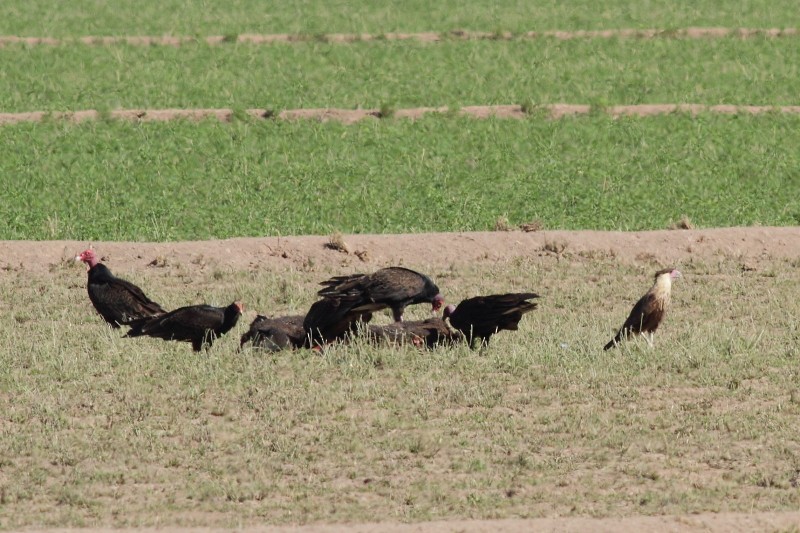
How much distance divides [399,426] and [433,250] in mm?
7716

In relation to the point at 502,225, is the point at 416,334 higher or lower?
lower

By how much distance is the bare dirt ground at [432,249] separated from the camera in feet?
62.1

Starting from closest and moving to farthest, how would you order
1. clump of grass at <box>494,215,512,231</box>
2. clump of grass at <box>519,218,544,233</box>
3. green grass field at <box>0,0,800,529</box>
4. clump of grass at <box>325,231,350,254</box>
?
1. green grass field at <box>0,0,800,529</box>
2. clump of grass at <box>325,231,350,254</box>
3. clump of grass at <box>519,218,544,233</box>
4. clump of grass at <box>494,215,512,231</box>

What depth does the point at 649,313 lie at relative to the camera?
14273mm

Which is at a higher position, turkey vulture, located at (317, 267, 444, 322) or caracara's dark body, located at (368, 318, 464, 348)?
turkey vulture, located at (317, 267, 444, 322)

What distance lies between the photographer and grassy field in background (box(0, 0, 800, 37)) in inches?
1457

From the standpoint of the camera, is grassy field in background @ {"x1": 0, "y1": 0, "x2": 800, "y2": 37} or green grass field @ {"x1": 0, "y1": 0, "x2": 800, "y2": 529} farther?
grassy field in background @ {"x1": 0, "y1": 0, "x2": 800, "y2": 37}

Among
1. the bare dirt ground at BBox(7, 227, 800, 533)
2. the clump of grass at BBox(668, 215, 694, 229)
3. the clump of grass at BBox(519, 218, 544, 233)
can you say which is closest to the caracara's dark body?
the bare dirt ground at BBox(7, 227, 800, 533)

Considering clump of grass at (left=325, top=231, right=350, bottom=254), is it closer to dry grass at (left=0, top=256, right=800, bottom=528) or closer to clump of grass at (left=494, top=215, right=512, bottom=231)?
clump of grass at (left=494, top=215, right=512, bottom=231)

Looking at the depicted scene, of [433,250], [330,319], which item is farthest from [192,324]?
[433,250]

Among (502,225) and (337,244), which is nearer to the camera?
(337,244)

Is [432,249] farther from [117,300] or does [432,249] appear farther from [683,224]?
[117,300]

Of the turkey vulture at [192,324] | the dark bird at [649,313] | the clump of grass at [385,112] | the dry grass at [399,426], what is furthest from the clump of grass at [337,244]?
the clump of grass at [385,112]

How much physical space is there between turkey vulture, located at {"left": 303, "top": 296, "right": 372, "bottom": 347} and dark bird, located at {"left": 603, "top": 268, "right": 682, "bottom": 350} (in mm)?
2447
